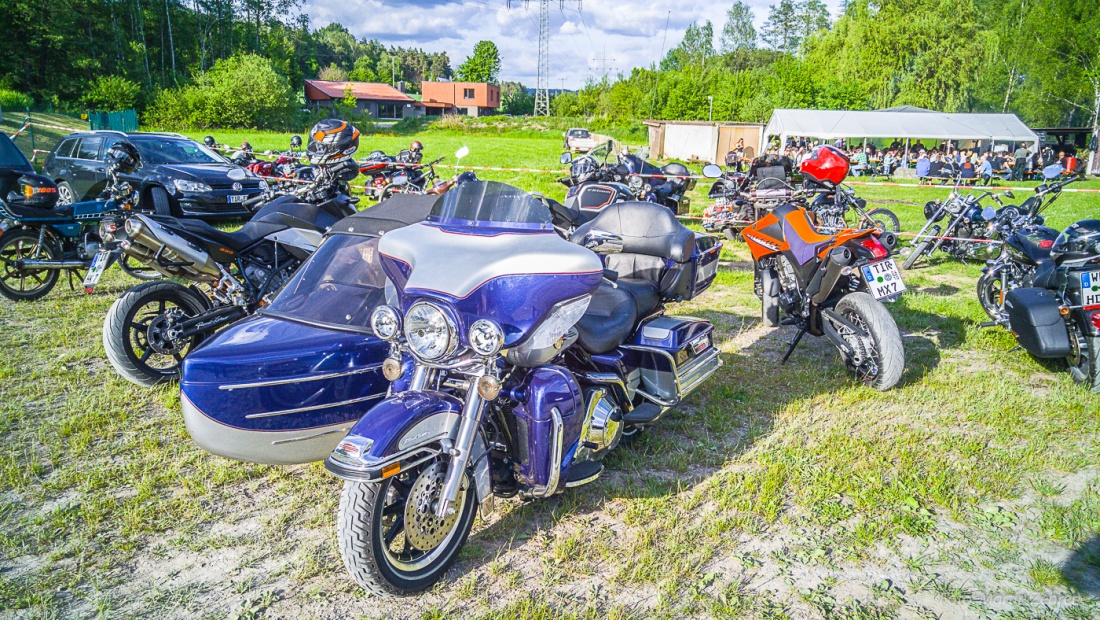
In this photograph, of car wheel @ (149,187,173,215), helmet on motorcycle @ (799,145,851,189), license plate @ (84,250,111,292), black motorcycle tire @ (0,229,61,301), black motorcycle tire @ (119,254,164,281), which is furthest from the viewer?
car wheel @ (149,187,173,215)

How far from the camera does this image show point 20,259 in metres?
6.92

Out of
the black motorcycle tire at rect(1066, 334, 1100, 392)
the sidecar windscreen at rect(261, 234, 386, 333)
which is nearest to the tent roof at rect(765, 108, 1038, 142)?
the black motorcycle tire at rect(1066, 334, 1100, 392)

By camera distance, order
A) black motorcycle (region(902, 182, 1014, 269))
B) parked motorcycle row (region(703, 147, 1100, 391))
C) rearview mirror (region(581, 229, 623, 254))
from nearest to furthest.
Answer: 1. rearview mirror (region(581, 229, 623, 254))
2. parked motorcycle row (region(703, 147, 1100, 391))
3. black motorcycle (region(902, 182, 1014, 269))

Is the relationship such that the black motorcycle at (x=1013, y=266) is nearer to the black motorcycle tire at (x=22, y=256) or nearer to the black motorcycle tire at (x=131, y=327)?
the black motorcycle tire at (x=131, y=327)

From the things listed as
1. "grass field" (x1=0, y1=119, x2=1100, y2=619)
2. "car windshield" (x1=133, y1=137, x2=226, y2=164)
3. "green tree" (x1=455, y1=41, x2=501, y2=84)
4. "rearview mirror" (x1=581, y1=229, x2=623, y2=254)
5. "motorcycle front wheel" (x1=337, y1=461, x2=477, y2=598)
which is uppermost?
"green tree" (x1=455, y1=41, x2=501, y2=84)

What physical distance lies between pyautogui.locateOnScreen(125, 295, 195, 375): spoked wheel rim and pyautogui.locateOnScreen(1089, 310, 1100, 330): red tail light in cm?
617

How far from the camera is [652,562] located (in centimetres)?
300

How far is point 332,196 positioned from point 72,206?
2.68 m

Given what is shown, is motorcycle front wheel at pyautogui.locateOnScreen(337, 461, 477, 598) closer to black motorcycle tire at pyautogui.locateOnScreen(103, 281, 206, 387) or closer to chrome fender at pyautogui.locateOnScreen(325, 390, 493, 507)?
chrome fender at pyautogui.locateOnScreen(325, 390, 493, 507)

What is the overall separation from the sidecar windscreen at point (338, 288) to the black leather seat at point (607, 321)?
112 centimetres

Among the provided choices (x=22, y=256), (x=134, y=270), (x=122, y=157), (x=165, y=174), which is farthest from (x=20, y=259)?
(x=165, y=174)

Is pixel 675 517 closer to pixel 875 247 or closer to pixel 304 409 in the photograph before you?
pixel 304 409

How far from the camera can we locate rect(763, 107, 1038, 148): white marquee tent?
96.7 feet

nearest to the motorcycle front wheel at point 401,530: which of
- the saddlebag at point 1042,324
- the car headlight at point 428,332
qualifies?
the car headlight at point 428,332
